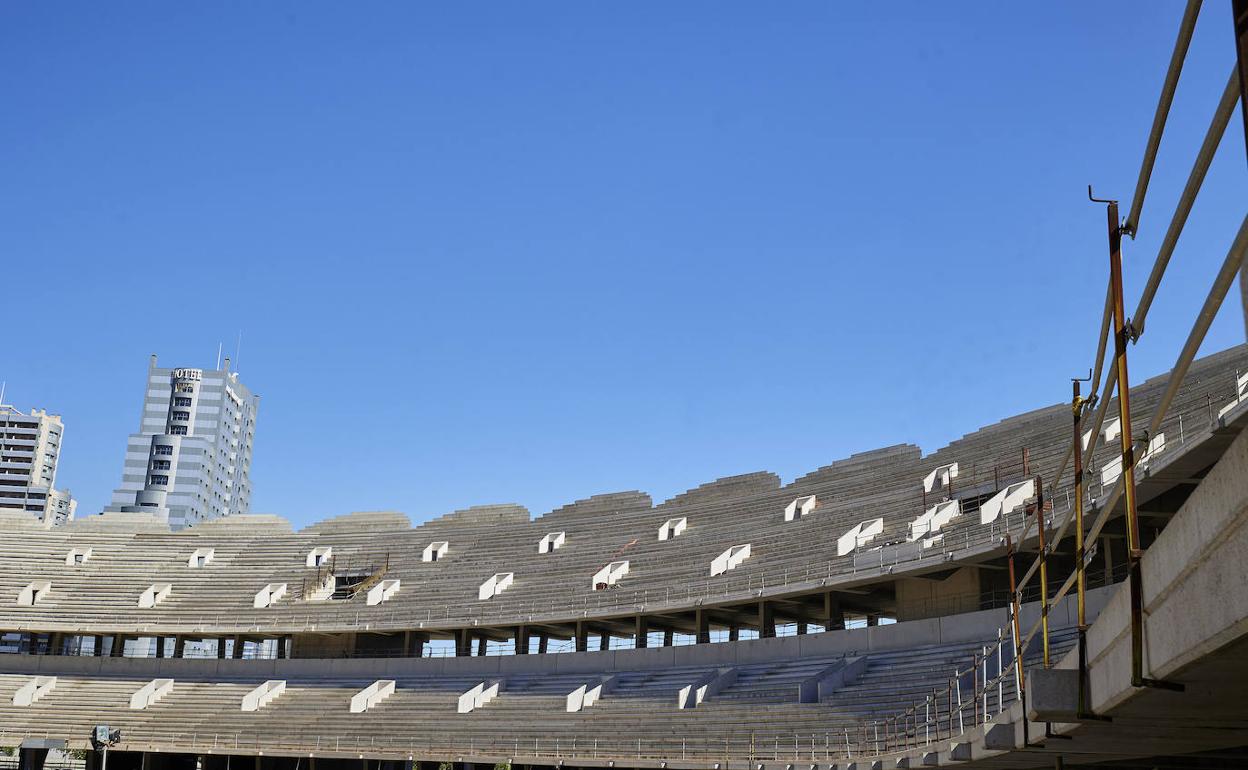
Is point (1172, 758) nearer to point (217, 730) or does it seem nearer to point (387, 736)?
point (387, 736)

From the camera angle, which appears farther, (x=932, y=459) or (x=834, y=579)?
(x=932, y=459)

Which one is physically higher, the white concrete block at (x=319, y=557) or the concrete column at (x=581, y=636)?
the white concrete block at (x=319, y=557)

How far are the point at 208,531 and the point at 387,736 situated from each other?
28.7m

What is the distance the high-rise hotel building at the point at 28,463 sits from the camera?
543 ft

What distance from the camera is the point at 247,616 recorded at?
50.4 metres

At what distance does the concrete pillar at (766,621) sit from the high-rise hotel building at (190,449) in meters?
136

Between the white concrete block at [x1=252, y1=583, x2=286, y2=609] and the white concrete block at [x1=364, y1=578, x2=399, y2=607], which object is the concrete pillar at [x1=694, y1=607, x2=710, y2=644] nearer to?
the white concrete block at [x1=364, y1=578, x2=399, y2=607]

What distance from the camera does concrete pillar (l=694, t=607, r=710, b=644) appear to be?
1591 inches

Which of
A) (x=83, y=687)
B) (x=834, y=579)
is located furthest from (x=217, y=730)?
(x=834, y=579)

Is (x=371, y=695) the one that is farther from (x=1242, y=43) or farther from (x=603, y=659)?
(x=1242, y=43)

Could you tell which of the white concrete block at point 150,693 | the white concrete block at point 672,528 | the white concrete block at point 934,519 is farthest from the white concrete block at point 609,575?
the white concrete block at point 150,693

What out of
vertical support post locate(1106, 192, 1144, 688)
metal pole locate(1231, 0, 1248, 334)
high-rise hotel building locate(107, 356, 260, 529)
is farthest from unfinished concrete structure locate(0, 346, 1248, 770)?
high-rise hotel building locate(107, 356, 260, 529)

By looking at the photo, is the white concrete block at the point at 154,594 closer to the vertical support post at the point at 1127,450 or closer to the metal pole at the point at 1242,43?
the vertical support post at the point at 1127,450

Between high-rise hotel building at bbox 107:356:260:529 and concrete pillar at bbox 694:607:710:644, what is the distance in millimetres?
132780
